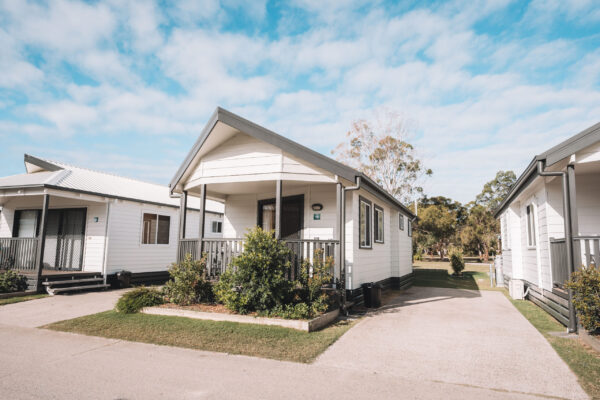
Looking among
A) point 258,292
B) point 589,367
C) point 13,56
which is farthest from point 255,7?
point 589,367

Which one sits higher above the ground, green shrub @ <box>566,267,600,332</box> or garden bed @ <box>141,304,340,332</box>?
green shrub @ <box>566,267,600,332</box>

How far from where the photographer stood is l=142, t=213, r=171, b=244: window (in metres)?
14.0

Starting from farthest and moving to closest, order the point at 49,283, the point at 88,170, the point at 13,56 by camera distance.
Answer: the point at 88,170
the point at 13,56
the point at 49,283

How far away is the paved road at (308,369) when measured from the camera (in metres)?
3.71

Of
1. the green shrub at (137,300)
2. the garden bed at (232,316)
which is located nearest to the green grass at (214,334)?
the garden bed at (232,316)

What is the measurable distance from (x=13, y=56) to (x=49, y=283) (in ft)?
24.8

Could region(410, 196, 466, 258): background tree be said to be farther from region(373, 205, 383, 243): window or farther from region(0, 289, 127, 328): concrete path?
region(0, 289, 127, 328): concrete path

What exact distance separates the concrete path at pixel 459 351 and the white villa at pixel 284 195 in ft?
5.74

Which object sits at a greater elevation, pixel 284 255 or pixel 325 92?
pixel 325 92

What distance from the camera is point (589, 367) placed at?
4391 millimetres

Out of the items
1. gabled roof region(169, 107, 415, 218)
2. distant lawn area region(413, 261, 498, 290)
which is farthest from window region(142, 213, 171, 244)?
distant lawn area region(413, 261, 498, 290)

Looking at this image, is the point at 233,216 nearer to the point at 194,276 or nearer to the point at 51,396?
the point at 194,276

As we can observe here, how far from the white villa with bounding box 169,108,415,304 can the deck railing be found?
24 millimetres

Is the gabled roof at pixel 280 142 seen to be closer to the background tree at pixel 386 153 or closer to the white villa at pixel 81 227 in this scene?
the white villa at pixel 81 227
